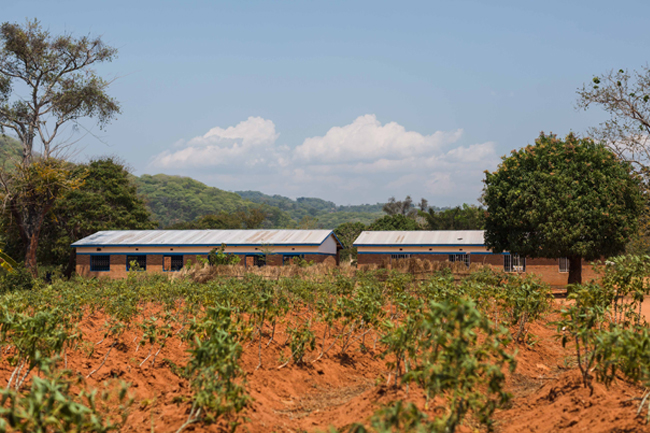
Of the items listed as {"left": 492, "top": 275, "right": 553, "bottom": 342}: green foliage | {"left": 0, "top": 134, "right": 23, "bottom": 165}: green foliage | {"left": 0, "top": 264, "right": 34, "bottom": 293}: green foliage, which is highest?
{"left": 0, "top": 134, "right": 23, "bottom": 165}: green foliage

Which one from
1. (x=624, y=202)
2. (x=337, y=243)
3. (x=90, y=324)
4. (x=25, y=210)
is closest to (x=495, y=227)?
(x=624, y=202)

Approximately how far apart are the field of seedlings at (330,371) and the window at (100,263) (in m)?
26.8

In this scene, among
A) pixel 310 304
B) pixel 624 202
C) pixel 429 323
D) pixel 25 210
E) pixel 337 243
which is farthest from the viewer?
pixel 337 243

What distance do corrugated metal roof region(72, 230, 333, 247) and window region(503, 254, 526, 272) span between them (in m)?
12.4

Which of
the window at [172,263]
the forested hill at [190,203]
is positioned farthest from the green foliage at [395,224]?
the forested hill at [190,203]

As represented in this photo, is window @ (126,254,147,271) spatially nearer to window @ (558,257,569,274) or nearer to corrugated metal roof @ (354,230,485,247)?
corrugated metal roof @ (354,230,485,247)

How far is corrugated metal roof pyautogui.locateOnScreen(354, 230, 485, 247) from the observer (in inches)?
1451

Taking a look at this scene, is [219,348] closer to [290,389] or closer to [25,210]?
[290,389]

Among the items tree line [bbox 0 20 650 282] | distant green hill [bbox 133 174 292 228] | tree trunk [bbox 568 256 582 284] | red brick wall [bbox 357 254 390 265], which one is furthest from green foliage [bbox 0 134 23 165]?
distant green hill [bbox 133 174 292 228]

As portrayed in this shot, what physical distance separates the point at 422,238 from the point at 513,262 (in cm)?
654

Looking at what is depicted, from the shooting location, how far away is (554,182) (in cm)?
2509

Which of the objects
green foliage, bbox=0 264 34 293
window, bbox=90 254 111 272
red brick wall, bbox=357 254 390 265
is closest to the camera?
green foliage, bbox=0 264 34 293

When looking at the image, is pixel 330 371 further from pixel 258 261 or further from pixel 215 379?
pixel 258 261

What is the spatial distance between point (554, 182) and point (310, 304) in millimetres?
17380
